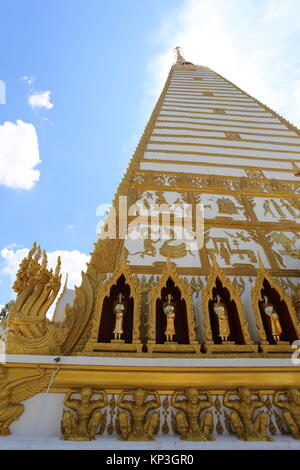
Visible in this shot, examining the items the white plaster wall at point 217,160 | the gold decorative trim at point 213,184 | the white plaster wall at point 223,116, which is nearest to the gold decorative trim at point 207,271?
the gold decorative trim at point 213,184

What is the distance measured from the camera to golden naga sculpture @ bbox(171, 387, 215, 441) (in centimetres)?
237

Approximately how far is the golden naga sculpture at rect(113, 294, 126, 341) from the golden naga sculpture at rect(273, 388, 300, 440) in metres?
1.76

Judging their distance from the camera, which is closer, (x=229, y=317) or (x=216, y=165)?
(x=229, y=317)

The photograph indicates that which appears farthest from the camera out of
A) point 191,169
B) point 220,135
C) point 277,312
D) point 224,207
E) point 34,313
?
point 220,135

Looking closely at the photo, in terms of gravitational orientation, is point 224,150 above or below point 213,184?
above

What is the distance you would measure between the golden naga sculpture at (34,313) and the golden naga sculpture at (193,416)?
140cm

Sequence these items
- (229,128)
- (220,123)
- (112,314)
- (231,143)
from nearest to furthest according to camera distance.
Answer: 1. (112,314)
2. (231,143)
3. (229,128)
4. (220,123)

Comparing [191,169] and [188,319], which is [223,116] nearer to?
[191,169]

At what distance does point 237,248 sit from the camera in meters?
4.54

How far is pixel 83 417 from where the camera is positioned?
241 centimetres

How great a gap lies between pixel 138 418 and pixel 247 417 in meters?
1.05

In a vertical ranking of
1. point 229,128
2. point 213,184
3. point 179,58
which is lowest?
point 213,184

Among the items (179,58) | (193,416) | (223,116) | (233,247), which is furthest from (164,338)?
(179,58)
